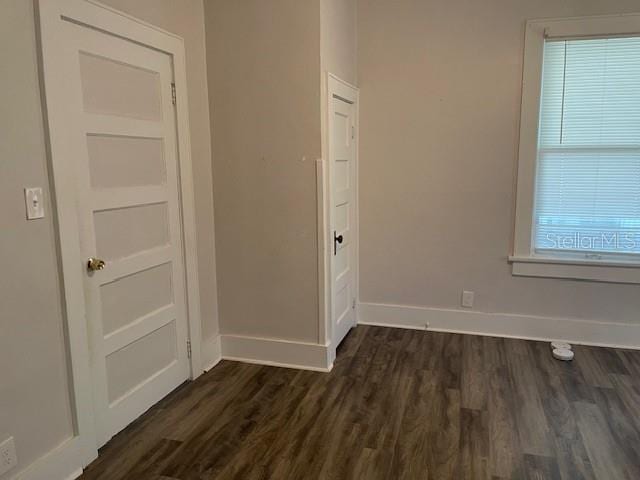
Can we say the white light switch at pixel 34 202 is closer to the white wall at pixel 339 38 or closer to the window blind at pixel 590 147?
the white wall at pixel 339 38

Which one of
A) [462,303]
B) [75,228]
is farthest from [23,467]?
[462,303]

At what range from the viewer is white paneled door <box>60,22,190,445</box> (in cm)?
225

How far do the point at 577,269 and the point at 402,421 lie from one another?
1874mm

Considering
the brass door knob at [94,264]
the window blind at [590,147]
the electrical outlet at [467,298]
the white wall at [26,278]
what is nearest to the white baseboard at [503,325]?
the electrical outlet at [467,298]

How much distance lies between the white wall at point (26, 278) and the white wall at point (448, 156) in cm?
247

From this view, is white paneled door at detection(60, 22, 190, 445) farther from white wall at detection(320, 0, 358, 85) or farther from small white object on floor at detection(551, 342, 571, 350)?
small white object on floor at detection(551, 342, 571, 350)

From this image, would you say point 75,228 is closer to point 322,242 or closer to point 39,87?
point 39,87

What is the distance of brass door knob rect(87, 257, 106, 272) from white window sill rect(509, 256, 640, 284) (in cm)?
282

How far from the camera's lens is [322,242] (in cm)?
315

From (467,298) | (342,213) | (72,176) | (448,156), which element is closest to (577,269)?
(467,298)

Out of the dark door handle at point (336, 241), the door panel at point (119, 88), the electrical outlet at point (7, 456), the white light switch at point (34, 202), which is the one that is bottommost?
the electrical outlet at point (7, 456)

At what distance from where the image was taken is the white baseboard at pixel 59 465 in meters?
2.00

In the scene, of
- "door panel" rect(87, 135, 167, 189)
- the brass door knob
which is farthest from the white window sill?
the brass door knob

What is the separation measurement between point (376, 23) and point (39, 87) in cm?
258
